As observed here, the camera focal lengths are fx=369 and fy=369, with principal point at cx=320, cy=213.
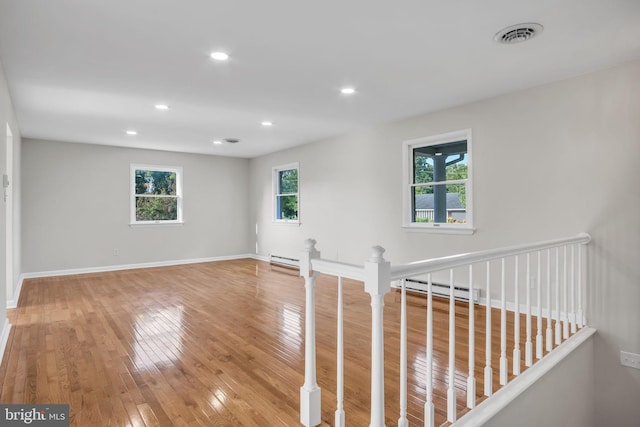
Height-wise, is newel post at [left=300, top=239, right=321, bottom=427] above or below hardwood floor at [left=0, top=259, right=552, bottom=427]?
above

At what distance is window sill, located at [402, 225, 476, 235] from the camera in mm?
4417

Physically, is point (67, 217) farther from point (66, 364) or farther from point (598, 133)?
point (598, 133)

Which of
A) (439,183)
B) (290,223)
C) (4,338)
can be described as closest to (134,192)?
(290,223)

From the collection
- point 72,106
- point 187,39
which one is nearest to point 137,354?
point 187,39

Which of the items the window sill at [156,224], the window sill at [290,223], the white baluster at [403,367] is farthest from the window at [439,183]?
the window sill at [156,224]

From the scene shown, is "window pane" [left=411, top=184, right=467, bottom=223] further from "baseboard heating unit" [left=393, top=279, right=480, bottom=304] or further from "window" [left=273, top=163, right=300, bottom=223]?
"window" [left=273, top=163, right=300, bottom=223]

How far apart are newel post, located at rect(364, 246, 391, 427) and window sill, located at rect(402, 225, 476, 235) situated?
326 centimetres

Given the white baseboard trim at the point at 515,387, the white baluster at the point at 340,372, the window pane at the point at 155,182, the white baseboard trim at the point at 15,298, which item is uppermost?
the window pane at the point at 155,182

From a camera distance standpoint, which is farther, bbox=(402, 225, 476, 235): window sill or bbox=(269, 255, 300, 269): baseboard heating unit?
bbox=(269, 255, 300, 269): baseboard heating unit

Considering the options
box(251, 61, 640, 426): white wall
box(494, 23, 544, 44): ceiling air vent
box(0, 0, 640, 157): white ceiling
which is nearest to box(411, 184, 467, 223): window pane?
box(251, 61, 640, 426): white wall

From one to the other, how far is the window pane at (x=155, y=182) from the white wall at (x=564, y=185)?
4544 millimetres

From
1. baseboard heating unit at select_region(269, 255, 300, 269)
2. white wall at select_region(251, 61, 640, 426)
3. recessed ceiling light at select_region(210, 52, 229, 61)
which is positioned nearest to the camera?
recessed ceiling light at select_region(210, 52, 229, 61)

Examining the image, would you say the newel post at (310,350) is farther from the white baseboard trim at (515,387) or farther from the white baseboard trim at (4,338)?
the white baseboard trim at (4,338)

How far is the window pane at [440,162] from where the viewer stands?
4.56 metres
